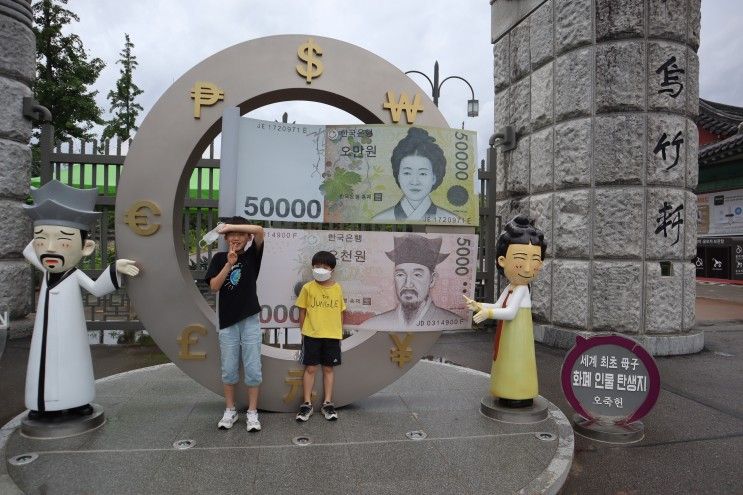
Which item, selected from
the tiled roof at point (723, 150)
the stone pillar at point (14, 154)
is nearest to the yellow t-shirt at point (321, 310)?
the stone pillar at point (14, 154)

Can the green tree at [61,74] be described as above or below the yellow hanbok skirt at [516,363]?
above

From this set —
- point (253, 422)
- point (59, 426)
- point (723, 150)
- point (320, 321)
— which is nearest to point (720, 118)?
point (723, 150)

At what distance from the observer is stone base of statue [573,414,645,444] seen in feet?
12.8

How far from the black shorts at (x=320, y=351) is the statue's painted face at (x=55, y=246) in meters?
1.92

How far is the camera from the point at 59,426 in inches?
143

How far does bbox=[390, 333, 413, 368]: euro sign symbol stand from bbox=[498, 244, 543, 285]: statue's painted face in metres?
1.03

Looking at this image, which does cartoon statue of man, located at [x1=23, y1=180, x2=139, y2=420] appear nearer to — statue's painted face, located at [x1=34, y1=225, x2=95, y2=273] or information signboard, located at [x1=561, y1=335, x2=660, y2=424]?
statue's painted face, located at [x1=34, y1=225, x2=95, y2=273]

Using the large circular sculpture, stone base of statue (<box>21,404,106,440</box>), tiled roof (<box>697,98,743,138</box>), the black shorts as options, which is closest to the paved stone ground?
stone base of statue (<box>21,404,106,440</box>)

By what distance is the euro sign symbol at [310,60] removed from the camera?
4.23m

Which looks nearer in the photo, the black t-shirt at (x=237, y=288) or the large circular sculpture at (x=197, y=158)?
the black t-shirt at (x=237, y=288)

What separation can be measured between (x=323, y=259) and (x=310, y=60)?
170 cm

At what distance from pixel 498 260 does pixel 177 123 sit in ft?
9.60

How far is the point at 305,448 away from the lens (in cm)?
347

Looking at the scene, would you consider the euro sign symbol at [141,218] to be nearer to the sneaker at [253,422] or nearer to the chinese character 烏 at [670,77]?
the sneaker at [253,422]
